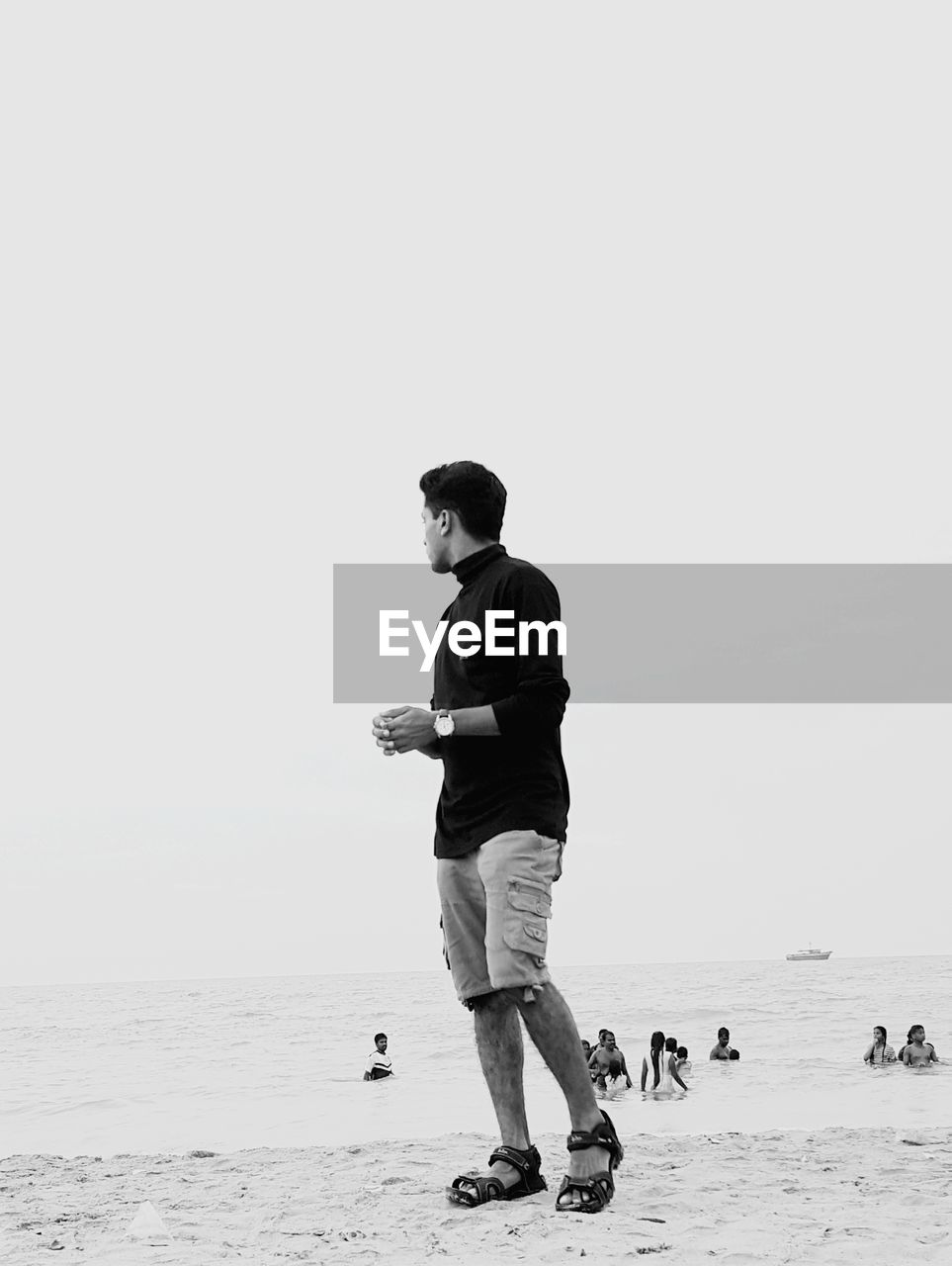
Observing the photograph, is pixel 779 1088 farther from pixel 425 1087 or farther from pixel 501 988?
pixel 501 988

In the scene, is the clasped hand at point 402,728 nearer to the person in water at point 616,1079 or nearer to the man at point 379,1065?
the person in water at point 616,1079

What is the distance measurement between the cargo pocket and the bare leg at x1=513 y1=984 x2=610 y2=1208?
0.12m

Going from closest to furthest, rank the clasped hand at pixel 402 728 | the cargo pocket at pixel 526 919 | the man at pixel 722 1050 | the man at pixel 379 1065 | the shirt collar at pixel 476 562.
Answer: the cargo pocket at pixel 526 919
the clasped hand at pixel 402 728
the shirt collar at pixel 476 562
the man at pixel 379 1065
the man at pixel 722 1050

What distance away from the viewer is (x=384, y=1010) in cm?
3297

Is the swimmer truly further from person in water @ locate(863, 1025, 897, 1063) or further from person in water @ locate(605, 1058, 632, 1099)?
person in water @ locate(605, 1058, 632, 1099)

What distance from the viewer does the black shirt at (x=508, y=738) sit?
10.6ft

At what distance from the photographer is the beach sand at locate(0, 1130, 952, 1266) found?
8.92 ft

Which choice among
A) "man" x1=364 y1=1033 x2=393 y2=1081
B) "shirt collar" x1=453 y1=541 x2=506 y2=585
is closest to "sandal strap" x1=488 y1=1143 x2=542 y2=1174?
"shirt collar" x1=453 y1=541 x2=506 y2=585

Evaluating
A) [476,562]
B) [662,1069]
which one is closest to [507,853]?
[476,562]

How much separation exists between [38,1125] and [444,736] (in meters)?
9.49

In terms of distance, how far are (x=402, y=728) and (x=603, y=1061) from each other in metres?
10.3

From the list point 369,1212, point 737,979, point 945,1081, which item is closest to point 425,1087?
point 945,1081

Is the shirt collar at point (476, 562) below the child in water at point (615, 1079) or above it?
above

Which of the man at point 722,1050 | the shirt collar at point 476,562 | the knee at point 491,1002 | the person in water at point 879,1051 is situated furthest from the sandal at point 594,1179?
the man at point 722,1050
